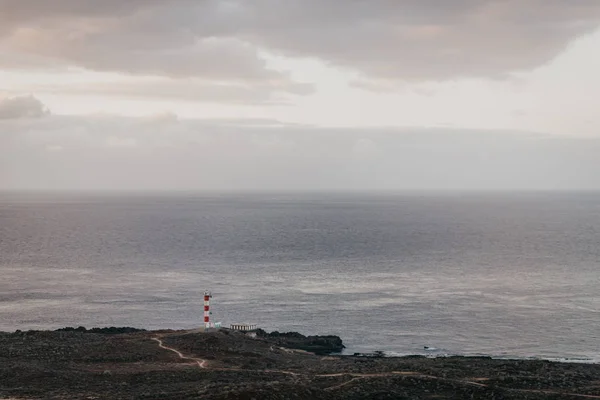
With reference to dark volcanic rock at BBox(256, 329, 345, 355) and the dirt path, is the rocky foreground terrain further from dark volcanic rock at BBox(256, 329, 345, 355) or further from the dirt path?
dark volcanic rock at BBox(256, 329, 345, 355)

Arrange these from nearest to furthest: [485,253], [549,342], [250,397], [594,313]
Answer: [250,397] < [549,342] < [594,313] < [485,253]

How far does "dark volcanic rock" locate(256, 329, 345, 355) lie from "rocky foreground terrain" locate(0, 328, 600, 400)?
21.2 feet

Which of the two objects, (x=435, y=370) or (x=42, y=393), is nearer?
(x=42, y=393)

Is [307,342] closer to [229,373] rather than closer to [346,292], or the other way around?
[229,373]

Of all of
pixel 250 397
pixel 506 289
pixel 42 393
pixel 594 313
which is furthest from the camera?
pixel 506 289

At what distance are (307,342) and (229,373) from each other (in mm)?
25106

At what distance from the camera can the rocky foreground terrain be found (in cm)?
4481

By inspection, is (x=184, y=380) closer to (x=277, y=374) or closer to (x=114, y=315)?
(x=277, y=374)

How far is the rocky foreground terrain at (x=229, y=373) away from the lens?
44812 millimetres

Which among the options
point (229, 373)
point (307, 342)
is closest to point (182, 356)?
point (229, 373)

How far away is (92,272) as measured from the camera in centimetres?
13525

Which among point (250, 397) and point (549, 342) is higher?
point (250, 397)

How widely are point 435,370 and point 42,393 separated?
27.4 meters

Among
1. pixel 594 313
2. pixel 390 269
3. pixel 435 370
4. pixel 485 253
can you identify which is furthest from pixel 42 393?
pixel 485 253
